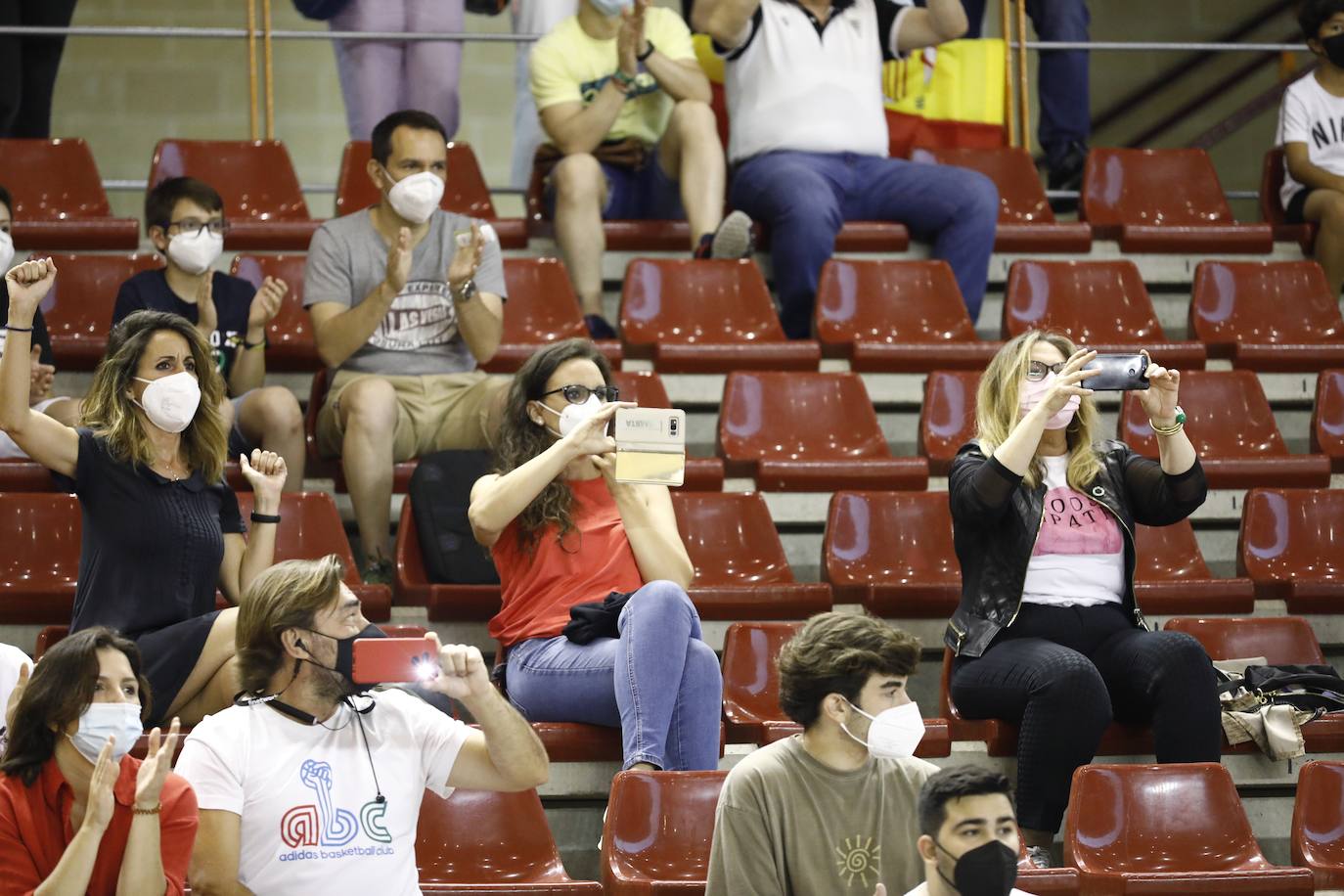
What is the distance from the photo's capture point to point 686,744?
2.97 meters

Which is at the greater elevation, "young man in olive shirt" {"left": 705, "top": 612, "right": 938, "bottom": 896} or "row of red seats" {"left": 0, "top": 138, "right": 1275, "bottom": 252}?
"row of red seats" {"left": 0, "top": 138, "right": 1275, "bottom": 252}

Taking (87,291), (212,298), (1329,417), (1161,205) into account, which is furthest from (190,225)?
(1161,205)

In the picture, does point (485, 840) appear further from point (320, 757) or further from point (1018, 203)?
point (1018, 203)

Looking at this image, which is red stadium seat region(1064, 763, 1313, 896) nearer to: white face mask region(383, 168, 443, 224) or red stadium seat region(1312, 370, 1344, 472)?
red stadium seat region(1312, 370, 1344, 472)

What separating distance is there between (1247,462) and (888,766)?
2.14 meters

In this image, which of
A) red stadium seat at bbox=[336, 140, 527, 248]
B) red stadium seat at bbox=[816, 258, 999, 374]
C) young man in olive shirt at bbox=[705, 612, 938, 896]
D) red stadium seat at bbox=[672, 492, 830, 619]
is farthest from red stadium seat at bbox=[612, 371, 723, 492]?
young man in olive shirt at bbox=[705, 612, 938, 896]

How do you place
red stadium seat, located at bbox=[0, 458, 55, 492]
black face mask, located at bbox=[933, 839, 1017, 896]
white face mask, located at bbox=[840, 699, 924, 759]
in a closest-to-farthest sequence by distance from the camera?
black face mask, located at bbox=[933, 839, 1017, 896] → white face mask, located at bbox=[840, 699, 924, 759] → red stadium seat, located at bbox=[0, 458, 55, 492]

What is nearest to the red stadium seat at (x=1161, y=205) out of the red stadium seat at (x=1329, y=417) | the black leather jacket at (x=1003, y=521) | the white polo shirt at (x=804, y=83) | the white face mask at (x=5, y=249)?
the white polo shirt at (x=804, y=83)

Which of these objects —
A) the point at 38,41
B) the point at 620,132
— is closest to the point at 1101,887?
the point at 620,132

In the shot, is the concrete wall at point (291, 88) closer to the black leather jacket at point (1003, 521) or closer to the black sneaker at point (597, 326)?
the black sneaker at point (597, 326)

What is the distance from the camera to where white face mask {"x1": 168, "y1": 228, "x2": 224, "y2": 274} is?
159 inches

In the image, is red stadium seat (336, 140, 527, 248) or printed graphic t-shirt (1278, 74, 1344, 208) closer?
red stadium seat (336, 140, 527, 248)

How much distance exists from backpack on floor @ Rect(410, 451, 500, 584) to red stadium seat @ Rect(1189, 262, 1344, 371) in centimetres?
→ 215

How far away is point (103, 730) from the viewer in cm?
231
